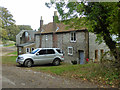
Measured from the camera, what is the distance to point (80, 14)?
11.1 metres

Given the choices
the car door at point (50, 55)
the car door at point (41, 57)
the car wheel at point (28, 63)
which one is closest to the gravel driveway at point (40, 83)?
the car wheel at point (28, 63)

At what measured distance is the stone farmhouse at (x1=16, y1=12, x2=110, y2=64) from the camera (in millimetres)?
23516

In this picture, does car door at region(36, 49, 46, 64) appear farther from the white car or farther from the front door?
the front door

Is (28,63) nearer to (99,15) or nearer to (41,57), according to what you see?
(41,57)

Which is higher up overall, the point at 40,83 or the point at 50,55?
the point at 50,55

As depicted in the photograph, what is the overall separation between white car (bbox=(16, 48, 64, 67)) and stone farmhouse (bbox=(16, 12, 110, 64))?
7074 mm

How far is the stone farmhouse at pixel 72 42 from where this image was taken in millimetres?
23516

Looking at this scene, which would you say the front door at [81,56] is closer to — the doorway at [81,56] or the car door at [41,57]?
the doorway at [81,56]

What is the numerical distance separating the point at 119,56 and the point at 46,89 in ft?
18.0

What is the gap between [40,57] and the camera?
48.1 ft

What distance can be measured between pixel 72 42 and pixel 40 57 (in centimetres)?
1209

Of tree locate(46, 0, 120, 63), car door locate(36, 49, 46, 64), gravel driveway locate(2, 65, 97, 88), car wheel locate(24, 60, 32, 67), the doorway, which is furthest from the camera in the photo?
the doorway

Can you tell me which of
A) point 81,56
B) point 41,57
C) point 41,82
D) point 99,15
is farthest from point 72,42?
point 41,82

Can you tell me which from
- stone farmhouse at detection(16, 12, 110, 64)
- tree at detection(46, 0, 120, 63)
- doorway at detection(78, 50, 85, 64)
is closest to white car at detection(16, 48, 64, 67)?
tree at detection(46, 0, 120, 63)
